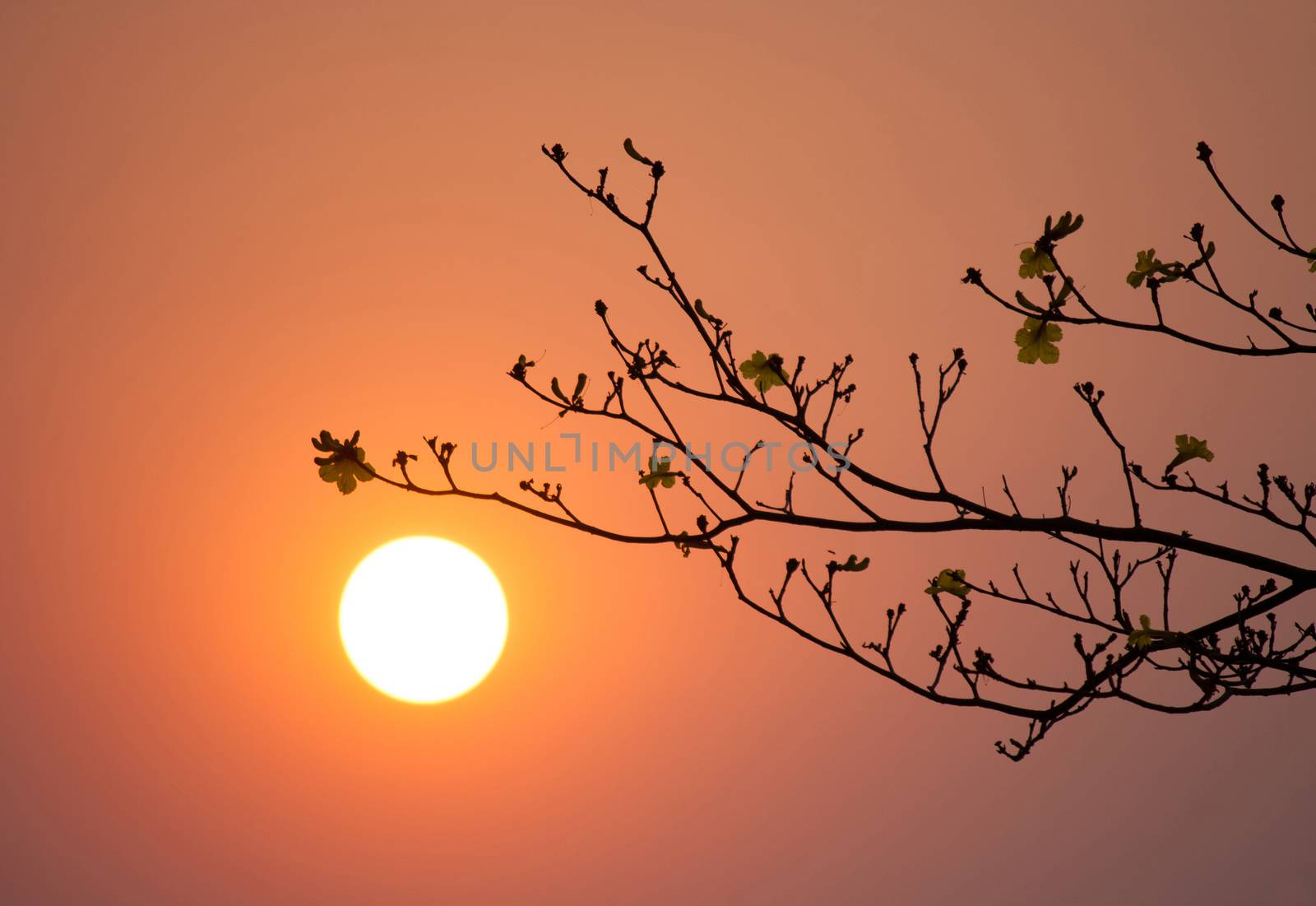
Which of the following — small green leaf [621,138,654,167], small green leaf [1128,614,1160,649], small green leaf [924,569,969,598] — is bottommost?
small green leaf [1128,614,1160,649]

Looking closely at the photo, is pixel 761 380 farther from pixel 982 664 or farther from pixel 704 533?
pixel 982 664

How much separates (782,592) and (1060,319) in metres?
0.93

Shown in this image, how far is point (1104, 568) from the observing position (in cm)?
270

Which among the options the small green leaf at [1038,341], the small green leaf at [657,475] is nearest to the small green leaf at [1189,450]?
the small green leaf at [1038,341]

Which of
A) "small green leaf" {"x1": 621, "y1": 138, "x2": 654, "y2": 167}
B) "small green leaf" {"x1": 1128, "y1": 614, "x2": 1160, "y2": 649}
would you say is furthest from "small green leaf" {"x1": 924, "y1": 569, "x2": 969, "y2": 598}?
"small green leaf" {"x1": 621, "y1": 138, "x2": 654, "y2": 167}

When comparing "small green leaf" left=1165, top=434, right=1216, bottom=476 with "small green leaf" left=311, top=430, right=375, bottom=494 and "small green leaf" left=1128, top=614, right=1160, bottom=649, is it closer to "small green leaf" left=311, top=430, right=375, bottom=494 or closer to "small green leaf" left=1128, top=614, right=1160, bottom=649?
"small green leaf" left=1128, top=614, right=1160, bottom=649

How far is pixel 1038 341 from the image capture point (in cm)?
268

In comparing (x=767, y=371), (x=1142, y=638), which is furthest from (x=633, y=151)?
(x=1142, y=638)

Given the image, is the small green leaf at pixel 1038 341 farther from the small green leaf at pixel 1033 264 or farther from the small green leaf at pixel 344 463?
the small green leaf at pixel 344 463

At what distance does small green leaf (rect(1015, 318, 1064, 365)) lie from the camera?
2.65 metres

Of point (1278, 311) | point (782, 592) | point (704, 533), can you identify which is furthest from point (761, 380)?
point (1278, 311)

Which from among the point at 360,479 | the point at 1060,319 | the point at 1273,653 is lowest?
the point at 1273,653

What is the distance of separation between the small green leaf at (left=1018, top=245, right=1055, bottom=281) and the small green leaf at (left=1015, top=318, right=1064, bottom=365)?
0.20m

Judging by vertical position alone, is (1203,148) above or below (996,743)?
above
